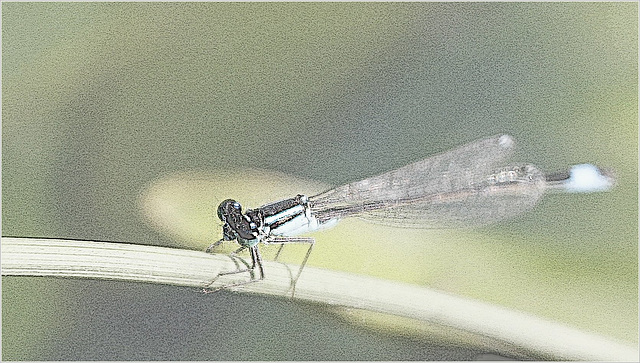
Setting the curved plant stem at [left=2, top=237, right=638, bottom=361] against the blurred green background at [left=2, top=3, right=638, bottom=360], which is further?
the blurred green background at [left=2, top=3, right=638, bottom=360]

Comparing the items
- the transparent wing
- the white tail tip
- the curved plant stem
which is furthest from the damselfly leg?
the white tail tip

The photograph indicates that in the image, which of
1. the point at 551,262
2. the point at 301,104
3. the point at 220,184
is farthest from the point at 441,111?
the point at 220,184

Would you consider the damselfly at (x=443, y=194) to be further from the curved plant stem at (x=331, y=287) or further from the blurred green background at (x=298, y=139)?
the curved plant stem at (x=331, y=287)

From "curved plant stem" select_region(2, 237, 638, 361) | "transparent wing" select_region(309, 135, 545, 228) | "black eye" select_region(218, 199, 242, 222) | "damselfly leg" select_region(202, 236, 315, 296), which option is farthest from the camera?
"transparent wing" select_region(309, 135, 545, 228)

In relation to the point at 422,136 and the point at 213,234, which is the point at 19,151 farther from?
the point at 422,136

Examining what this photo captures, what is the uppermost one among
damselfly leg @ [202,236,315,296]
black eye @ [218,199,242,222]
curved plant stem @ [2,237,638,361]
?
black eye @ [218,199,242,222]

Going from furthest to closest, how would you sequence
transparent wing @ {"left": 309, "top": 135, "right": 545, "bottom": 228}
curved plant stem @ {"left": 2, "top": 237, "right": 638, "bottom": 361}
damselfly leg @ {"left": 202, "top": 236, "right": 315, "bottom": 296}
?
transparent wing @ {"left": 309, "top": 135, "right": 545, "bottom": 228}
damselfly leg @ {"left": 202, "top": 236, "right": 315, "bottom": 296}
curved plant stem @ {"left": 2, "top": 237, "right": 638, "bottom": 361}

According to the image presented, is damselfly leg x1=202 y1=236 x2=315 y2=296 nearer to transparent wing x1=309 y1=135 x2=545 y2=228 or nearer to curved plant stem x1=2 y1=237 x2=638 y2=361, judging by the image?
curved plant stem x1=2 y1=237 x2=638 y2=361
